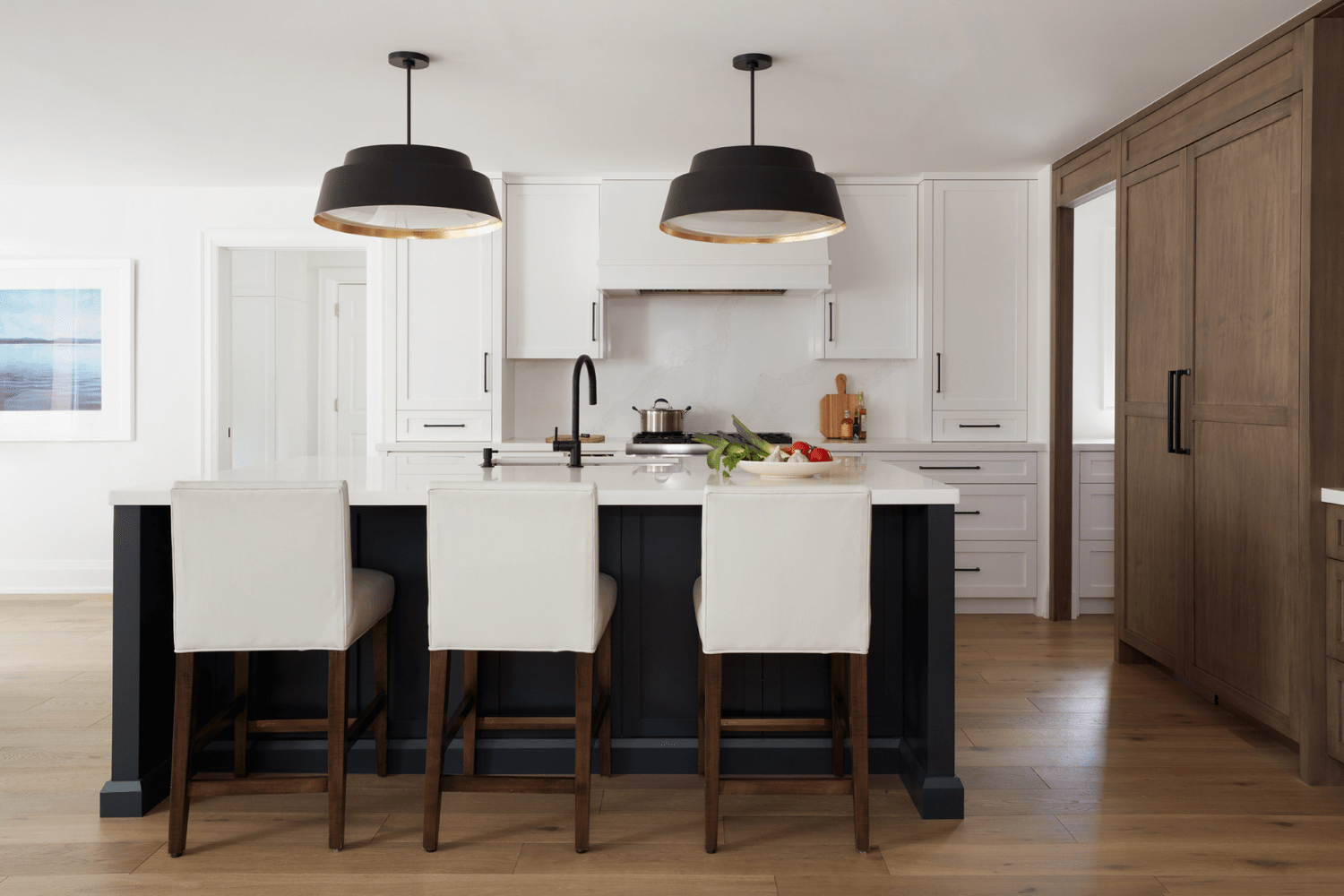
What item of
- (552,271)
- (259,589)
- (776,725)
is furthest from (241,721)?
(552,271)

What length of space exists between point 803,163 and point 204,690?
7.57 feet

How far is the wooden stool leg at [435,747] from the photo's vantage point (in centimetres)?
213

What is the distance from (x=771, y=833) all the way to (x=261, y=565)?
1.41 meters

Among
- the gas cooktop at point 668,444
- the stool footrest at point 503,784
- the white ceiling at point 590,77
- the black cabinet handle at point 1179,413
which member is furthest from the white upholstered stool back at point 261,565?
the black cabinet handle at point 1179,413

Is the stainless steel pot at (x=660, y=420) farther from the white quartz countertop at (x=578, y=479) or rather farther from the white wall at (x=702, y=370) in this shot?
the white quartz countertop at (x=578, y=479)

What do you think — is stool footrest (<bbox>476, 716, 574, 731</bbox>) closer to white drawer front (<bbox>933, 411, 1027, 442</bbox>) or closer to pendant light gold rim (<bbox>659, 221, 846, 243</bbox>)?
pendant light gold rim (<bbox>659, 221, 846, 243</bbox>)

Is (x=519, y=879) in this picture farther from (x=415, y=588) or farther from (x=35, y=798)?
(x=35, y=798)

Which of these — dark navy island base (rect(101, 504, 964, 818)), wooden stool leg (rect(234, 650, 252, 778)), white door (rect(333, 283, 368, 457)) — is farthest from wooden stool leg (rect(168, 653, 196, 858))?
white door (rect(333, 283, 368, 457))

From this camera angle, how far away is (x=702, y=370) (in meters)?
5.18

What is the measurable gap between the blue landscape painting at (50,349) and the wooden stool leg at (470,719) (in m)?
3.80

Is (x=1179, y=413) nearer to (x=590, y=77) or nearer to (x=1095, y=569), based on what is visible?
(x=1095, y=569)

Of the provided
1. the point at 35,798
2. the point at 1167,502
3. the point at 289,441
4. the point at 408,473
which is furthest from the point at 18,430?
the point at 1167,502

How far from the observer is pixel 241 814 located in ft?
7.82

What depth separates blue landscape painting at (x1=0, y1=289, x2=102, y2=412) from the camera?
5023 millimetres
